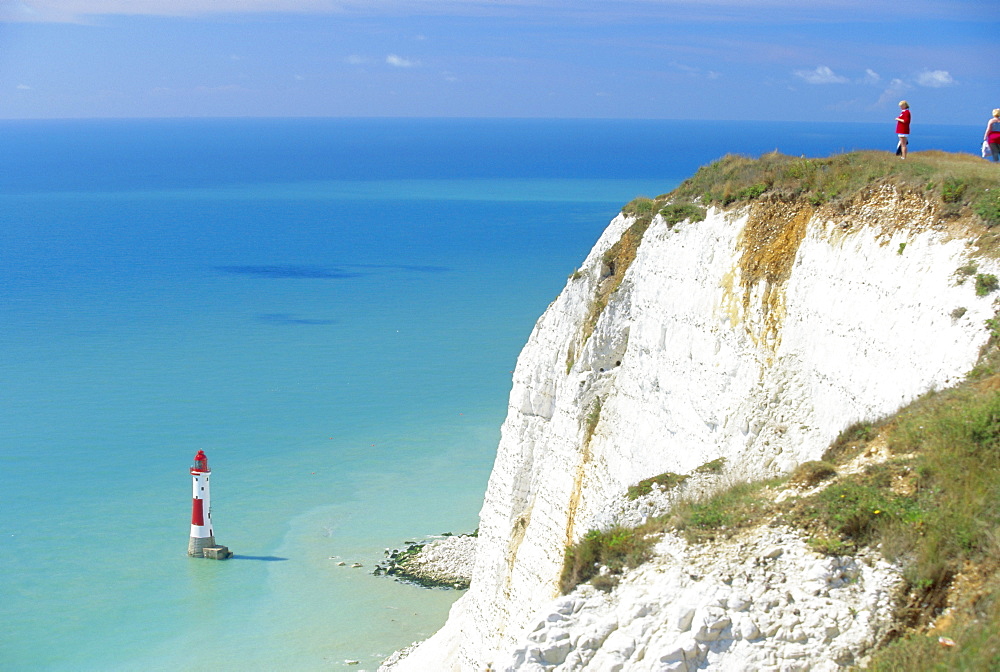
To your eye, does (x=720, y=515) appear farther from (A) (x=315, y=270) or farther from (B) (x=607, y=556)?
(A) (x=315, y=270)

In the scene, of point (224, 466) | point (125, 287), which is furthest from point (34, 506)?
point (125, 287)

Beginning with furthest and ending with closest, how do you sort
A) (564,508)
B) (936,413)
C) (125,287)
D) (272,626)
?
1. (125,287)
2. (272,626)
3. (564,508)
4. (936,413)

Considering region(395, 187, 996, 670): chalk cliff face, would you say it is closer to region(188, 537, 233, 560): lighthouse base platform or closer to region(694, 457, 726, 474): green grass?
region(694, 457, 726, 474): green grass

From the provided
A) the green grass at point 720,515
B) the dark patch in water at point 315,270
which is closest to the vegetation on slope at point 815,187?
the green grass at point 720,515

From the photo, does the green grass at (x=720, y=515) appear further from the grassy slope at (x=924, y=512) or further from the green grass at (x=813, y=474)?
the green grass at (x=813, y=474)

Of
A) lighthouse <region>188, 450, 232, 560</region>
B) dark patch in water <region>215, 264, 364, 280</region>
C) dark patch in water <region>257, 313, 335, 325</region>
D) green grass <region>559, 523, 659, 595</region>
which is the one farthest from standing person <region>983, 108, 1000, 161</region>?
dark patch in water <region>215, 264, 364, 280</region>

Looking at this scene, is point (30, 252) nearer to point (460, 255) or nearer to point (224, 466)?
point (460, 255)
